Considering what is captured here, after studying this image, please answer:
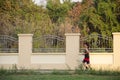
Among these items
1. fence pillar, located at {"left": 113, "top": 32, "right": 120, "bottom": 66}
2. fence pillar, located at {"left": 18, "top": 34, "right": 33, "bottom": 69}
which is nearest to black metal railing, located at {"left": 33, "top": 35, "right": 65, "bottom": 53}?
fence pillar, located at {"left": 18, "top": 34, "right": 33, "bottom": 69}

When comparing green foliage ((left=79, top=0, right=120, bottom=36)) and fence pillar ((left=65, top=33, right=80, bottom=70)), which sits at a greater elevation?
green foliage ((left=79, top=0, right=120, bottom=36))

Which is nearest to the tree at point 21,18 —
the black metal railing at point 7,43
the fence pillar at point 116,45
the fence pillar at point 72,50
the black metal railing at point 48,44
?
the black metal railing at point 7,43

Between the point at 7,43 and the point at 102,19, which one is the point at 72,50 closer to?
the point at 7,43

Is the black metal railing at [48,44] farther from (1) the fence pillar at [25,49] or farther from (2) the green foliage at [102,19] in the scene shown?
(2) the green foliage at [102,19]

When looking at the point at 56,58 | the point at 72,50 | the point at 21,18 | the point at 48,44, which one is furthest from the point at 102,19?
the point at 56,58

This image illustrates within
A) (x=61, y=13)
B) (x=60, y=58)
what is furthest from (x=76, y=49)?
(x=61, y=13)

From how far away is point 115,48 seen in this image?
22.9 meters

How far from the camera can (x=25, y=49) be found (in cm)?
2273

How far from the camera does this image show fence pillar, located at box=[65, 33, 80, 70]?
22370 mm

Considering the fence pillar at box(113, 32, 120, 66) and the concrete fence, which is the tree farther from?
the fence pillar at box(113, 32, 120, 66)

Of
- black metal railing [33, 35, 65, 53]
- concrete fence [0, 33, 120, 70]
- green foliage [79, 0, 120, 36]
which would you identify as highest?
green foliage [79, 0, 120, 36]

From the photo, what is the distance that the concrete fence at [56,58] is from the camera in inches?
883

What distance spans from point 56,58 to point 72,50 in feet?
3.50

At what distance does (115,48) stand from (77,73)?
14.1ft
